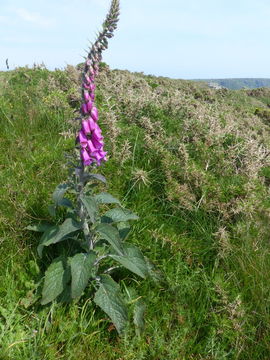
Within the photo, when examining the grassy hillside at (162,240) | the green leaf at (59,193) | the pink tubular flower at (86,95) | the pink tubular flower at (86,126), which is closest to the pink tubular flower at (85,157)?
the pink tubular flower at (86,126)

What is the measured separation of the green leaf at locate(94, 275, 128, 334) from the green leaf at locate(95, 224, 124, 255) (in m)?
0.44

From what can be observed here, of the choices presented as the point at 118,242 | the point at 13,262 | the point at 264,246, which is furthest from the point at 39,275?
the point at 264,246

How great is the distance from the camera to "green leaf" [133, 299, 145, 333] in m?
3.03

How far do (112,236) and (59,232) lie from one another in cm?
50

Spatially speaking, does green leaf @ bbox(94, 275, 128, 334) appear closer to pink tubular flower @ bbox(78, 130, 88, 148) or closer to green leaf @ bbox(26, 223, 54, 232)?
green leaf @ bbox(26, 223, 54, 232)

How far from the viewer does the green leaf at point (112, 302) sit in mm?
2949

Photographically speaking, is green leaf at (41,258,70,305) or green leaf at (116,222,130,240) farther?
green leaf at (116,222,130,240)

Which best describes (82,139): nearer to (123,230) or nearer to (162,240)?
(123,230)

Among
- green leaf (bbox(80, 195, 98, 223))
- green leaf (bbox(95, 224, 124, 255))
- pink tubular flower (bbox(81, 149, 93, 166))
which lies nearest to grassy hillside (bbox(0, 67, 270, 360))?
green leaf (bbox(95, 224, 124, 255))

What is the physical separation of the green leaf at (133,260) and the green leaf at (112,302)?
0.69 feet

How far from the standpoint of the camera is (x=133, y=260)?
11.0 feet

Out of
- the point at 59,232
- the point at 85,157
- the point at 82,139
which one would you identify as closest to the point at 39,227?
the point at 59,232

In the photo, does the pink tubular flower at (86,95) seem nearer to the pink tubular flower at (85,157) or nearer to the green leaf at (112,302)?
the pink tubular flower at (85,157)

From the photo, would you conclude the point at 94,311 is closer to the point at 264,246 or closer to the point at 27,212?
the point at 27,212
